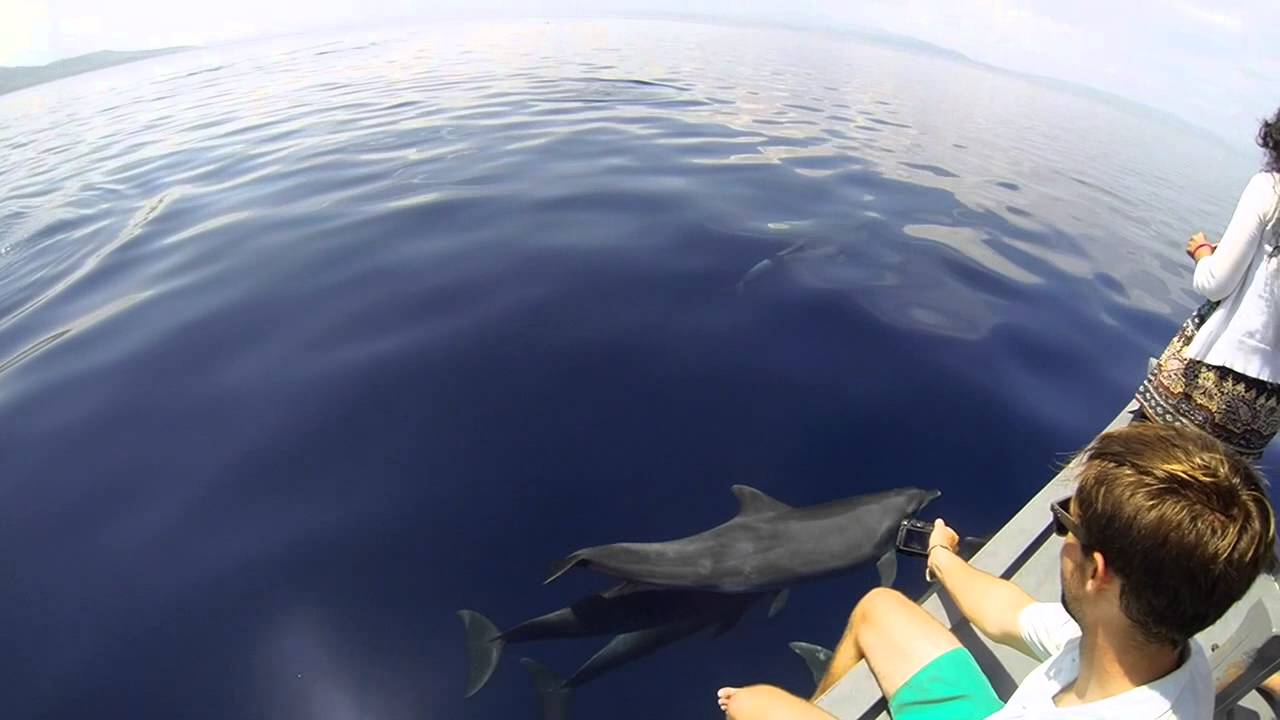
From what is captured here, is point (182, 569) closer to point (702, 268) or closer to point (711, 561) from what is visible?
point (711, 561)

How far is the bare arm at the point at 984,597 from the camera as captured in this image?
3.08 meters

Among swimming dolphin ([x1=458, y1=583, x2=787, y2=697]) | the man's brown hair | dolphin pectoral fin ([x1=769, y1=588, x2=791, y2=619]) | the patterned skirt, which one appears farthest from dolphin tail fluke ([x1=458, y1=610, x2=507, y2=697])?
the patterned skirt

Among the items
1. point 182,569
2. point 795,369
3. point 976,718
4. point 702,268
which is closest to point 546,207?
point 702,268

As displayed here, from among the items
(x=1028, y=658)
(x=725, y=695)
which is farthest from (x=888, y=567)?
(x=725, y=695)

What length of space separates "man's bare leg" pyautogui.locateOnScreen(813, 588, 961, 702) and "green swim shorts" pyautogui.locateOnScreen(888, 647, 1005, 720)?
1.5 inches

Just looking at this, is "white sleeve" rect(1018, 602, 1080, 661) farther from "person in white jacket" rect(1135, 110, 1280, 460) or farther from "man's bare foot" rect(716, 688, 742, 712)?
"person in white jacket" rect(1135, 110, 1280, 460)

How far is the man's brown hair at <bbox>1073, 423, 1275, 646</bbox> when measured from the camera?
1.82m

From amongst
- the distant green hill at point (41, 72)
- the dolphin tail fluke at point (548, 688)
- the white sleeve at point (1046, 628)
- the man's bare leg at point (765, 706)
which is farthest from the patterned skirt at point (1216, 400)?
the distant green hill at point (41, 72)

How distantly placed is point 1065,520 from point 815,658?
87.4 inches

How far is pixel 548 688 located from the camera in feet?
13.0

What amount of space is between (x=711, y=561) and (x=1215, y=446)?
2901 mm

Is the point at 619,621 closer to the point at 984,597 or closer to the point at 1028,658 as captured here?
the point at 984,597

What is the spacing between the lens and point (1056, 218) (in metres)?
13.5

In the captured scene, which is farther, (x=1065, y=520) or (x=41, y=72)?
(x=41, y=72)
